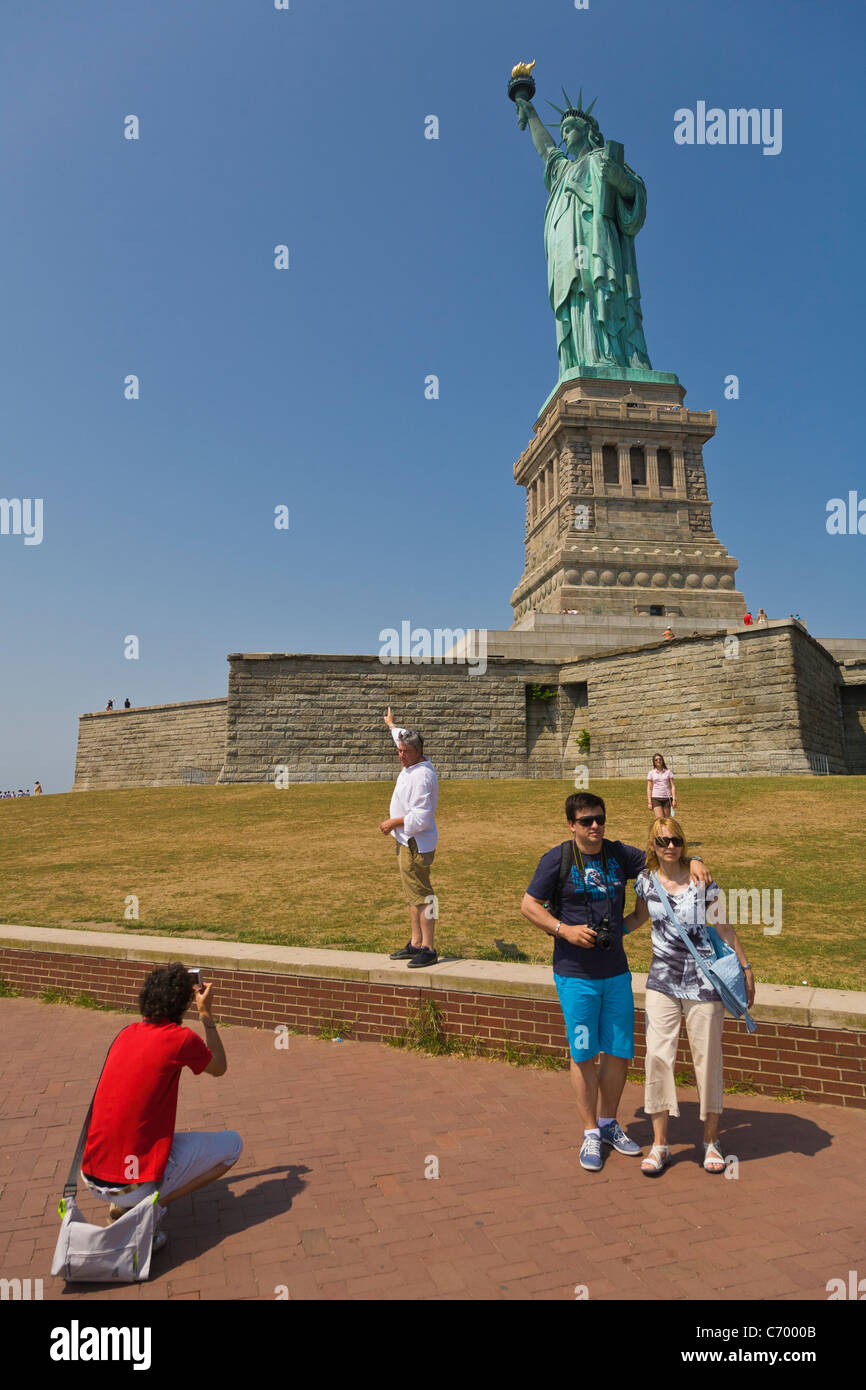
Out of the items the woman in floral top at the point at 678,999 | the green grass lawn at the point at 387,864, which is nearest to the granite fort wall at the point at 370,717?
the green grass lawn at the point at 387,864

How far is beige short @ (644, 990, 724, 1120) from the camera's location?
412cm

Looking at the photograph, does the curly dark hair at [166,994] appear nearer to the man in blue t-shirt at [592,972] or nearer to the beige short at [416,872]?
the man in blue t-shirt at [592,972]

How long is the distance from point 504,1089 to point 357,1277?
2095 mm

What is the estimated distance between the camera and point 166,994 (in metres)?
3.66

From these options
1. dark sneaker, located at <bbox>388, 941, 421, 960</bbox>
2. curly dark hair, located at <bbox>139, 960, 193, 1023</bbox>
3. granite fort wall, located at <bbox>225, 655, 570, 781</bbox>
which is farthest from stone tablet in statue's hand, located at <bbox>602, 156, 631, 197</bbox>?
curly dark hair, located at <bbox>139, 960, 193, 1023</bbox>

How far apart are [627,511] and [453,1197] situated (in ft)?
119

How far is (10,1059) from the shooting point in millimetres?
6023

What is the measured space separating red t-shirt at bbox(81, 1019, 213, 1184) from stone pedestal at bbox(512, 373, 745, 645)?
1222 inches

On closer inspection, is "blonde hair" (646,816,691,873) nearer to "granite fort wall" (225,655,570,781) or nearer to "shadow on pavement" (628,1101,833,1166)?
"shadow on pavement" (628,1101,833,1166)

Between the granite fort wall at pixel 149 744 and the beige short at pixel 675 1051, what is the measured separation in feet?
87.8

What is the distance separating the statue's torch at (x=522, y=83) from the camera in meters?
49.8

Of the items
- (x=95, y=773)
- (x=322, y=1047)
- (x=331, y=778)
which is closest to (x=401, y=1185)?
(x=322, y=1047)

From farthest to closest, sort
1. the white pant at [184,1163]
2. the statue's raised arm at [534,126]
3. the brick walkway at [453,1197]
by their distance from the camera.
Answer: the statue's raised arm at [534,126] → the white pant at [184,1163] → the brick walkway at [453,1197]

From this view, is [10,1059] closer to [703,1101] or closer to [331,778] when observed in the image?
[703,1101]
